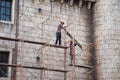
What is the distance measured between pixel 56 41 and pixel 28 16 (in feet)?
7.80

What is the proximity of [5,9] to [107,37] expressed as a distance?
272 inches

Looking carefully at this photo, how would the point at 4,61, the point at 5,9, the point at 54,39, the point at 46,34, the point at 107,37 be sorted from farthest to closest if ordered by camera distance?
the point at 107,37 → the point at 54,39 → the point at 46,34 → the point at 5,9 → the point at 4,61

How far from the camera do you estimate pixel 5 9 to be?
23078mm

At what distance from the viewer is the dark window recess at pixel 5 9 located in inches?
900

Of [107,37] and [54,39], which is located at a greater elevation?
[107,37]

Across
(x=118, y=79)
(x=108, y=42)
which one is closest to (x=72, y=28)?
(x=108, y=42)

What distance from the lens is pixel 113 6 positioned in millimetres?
24984

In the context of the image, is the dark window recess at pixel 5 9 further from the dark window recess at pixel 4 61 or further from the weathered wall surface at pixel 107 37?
the weathered wall surface at pixel 107 37

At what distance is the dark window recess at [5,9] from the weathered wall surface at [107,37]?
19.5 feet

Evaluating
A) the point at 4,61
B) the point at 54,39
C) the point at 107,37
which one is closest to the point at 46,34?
the point at 54,39

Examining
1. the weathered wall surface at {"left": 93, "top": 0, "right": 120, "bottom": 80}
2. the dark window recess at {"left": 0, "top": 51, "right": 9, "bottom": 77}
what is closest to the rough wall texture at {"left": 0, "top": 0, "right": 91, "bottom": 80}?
the dark window recess at {"left": 0, "top": 51, "right": 9, "bottom": 77}

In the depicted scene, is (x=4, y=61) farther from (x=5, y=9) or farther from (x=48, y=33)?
(x=48, y=33)

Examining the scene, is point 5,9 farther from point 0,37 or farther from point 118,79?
point 118,79

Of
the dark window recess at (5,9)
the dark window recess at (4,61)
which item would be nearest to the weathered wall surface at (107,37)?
the dark window recess at (5,9)
